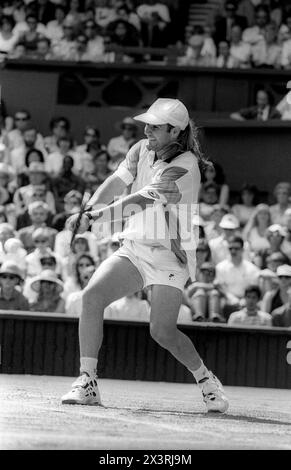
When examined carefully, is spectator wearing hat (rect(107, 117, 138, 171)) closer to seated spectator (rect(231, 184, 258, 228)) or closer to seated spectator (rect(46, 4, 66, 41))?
seated spectator (rect(231, 184, 258, 228))

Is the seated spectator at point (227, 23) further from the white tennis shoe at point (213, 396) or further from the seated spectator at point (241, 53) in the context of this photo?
the white tennis shoe at point (213, 396)

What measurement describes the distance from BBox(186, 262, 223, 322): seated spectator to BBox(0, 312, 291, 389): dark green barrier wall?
819mm

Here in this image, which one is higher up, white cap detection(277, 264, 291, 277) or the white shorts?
the white shorts

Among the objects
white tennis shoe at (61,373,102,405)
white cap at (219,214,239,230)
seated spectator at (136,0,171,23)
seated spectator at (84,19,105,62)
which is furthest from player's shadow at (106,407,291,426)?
seated spectator at (136,0,171,23)

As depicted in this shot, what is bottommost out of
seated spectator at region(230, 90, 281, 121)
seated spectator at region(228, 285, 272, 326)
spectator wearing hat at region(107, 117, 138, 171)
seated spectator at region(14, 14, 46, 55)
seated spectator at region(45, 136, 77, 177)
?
seated spectator at region(228, 285, 272, 326)

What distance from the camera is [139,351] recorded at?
11.8 metres

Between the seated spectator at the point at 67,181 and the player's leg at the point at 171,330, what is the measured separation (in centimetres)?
891

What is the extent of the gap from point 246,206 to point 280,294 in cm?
372

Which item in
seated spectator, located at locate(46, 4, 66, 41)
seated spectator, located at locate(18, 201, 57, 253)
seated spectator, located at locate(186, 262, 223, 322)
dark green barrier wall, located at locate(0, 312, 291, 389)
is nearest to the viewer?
dark green barrier wall, located at locate(0, 312, 291, 389)

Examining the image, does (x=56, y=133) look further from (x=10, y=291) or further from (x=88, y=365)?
(x=88, y=365)

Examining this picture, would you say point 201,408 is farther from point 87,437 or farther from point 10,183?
point 10,183

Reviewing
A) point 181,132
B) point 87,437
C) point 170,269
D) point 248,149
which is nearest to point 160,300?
point 170,269

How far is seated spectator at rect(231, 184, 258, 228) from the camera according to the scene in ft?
53.7

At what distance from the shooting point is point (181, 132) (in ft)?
25.3
